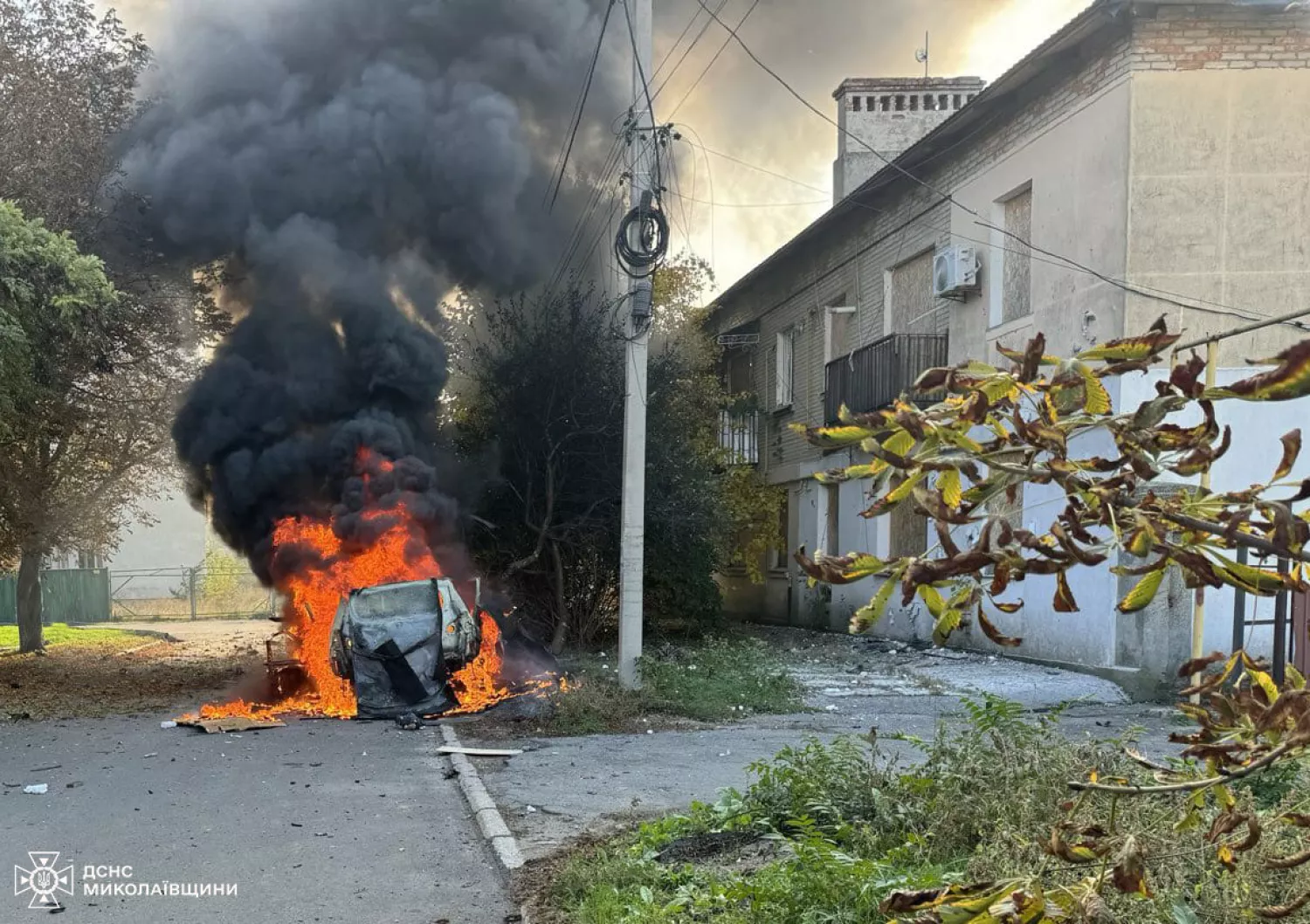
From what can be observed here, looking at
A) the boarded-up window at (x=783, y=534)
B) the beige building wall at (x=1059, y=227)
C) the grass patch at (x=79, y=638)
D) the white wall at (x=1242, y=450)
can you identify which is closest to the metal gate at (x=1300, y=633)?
the white wall at (x=1242, y=450)

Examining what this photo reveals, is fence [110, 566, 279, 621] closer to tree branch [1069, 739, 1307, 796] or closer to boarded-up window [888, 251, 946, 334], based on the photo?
boarded-up window [888, 251, 946, 334]

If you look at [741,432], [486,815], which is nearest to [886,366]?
[741,432]

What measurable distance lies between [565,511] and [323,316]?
4.95 meters

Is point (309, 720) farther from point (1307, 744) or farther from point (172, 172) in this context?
point (1307, 744)

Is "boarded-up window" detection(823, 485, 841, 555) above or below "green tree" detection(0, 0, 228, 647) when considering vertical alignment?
below

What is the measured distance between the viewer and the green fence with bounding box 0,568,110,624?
30031 mm

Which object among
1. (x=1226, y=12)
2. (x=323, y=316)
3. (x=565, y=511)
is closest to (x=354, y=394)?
(x=323, y=316)

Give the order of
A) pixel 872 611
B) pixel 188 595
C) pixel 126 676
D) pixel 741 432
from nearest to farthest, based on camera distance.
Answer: pixel 872 611, pixel 126 676, pixel 741 432, pixel 188 595

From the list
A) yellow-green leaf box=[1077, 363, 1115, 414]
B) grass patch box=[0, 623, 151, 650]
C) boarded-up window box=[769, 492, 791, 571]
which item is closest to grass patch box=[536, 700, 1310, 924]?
yellow-green leaf box=[1077, 363, 1115, 414]

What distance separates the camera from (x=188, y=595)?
3478 cm

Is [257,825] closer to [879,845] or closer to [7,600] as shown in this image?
[879,845]

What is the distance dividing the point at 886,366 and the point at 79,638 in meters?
17.3

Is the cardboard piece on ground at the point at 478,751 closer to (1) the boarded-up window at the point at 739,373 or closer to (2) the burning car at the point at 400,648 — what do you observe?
(2) the burning car at the point at 400,648

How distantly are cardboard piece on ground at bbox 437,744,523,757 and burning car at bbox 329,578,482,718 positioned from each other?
1.81m
